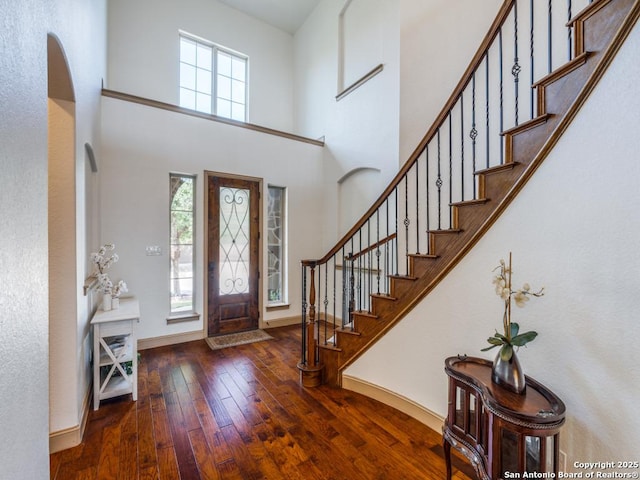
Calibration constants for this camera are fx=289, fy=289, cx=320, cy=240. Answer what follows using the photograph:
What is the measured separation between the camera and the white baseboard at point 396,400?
207 centimetres

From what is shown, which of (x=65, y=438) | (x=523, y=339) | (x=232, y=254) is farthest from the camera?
(x=232, y=254)

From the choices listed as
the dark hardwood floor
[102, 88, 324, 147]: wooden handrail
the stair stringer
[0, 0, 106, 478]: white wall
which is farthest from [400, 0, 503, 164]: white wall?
[0, 0, 106, 478]: white wall

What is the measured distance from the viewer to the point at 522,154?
1662mm

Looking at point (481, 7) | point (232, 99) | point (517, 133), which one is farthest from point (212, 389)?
point (232, 99)

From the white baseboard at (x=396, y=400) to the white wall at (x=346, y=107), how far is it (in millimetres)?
2412

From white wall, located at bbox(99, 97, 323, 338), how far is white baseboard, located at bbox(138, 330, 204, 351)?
0.05m

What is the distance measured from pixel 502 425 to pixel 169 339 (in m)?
3.74

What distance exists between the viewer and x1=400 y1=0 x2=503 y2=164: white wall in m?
2.61

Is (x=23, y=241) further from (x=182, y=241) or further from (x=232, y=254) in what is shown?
(x=232, y=254)

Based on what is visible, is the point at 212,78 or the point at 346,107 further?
the point at 212,78

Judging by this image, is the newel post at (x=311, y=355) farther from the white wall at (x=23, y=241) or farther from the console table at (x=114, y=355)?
the white wall at (x=23, y=241)

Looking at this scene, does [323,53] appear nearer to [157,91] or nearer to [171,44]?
[171,44]

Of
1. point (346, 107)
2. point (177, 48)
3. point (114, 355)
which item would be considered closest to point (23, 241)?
point (114, 355)

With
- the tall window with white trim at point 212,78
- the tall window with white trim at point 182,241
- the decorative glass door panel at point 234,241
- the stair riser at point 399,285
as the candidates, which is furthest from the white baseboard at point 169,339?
the tall window with white trim at point 212,78
